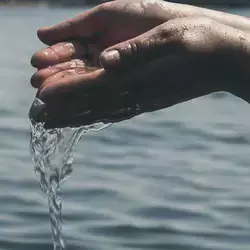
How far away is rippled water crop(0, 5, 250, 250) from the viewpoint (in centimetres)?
710

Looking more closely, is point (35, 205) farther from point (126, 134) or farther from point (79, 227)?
point (126, 134)

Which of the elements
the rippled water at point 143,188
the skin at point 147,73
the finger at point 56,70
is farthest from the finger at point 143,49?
the rippled water at point 143,188

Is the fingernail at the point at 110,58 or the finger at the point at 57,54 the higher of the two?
the finger at the point at 57,54

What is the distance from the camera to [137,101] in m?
3.75

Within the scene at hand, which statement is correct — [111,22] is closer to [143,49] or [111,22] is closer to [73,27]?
[73,27]


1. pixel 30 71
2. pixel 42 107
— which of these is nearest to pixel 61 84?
pixel 42 107

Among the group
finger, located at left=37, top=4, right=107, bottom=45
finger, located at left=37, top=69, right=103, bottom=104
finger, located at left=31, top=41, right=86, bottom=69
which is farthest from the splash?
finger, located at left=37, top=4, right=107, bottom=45

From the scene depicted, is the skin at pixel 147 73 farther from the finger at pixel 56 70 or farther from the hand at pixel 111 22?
the hand at pixel 111 22

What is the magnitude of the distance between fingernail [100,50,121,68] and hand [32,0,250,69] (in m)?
0.75

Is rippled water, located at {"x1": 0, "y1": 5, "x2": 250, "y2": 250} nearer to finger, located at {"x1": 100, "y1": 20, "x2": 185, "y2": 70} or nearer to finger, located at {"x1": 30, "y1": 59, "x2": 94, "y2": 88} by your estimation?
finger, located at {"x1": 30, "y1": 59, "x2": 94, "y2": 88}

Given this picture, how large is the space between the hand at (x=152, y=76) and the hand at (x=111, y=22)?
1.47 feet

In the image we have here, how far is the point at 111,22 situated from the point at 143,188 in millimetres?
4407

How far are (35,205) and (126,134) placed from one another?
406 centimetres

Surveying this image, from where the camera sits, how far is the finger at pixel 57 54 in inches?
160
